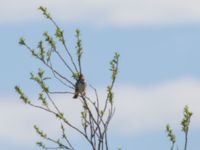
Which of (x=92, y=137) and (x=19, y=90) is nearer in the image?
(x=92, y=137)

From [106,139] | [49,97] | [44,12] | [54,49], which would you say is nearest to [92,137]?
[106,139]

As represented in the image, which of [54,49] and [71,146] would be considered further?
[54,49]

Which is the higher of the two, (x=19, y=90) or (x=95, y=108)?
(x=19, y=90)

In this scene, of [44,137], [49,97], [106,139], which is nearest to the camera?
[106,139]

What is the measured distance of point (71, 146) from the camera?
1156 centimetres

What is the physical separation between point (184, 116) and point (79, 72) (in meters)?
1.98

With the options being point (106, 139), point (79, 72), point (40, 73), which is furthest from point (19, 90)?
point (106, 139)

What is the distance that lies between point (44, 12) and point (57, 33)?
0.75 metres

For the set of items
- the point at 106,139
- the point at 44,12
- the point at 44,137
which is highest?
the point at 44,12

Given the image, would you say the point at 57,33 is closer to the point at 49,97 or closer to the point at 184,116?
the point at 49,97

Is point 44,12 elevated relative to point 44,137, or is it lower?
elevated

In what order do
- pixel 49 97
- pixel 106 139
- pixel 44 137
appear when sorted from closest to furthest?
pixel 106 139, pixel 49 97, pixel 44 137

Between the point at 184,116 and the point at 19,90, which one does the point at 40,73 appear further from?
the point at 184,116

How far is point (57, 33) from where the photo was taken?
12.6 m
